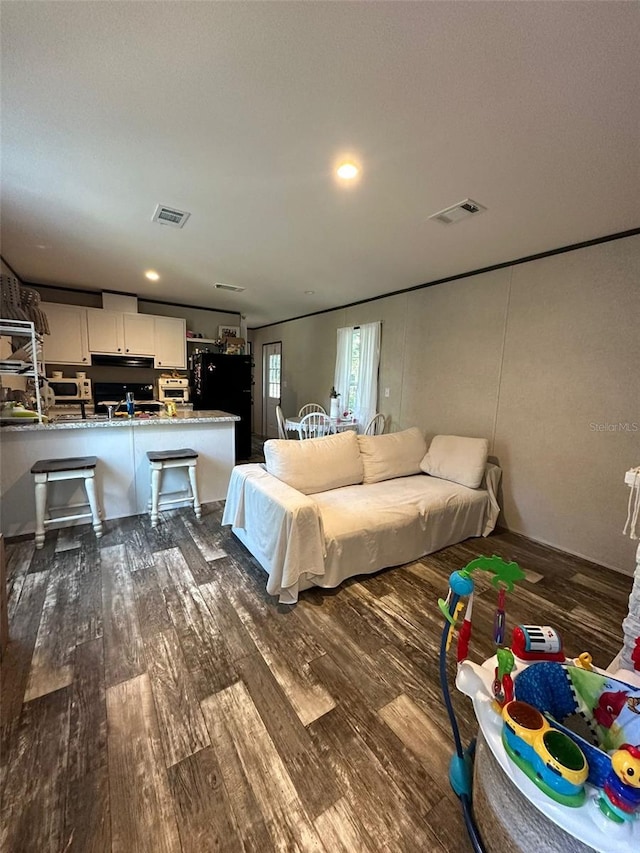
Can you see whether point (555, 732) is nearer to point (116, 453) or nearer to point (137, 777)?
point (137, 777)

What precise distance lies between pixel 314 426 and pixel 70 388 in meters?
3.38

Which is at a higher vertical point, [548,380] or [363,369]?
[363,369]

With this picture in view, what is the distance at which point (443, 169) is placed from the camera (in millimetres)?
1811

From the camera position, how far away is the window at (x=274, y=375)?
22.9 ft

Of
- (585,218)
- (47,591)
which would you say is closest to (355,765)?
(47,591)

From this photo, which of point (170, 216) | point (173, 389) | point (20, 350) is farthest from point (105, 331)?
point (170, 216)

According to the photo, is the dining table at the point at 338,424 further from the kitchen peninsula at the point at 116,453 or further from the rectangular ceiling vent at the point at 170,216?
the rectangular ceiling vent at the point at 170,216

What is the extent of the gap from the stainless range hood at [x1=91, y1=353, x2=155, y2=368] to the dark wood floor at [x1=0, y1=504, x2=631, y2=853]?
2.98 meters

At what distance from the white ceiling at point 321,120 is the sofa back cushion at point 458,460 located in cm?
174

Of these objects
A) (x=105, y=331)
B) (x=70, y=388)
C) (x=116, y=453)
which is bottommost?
(x=116, y=453)

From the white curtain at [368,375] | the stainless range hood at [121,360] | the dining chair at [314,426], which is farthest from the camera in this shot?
the stainless range hood at [121,360]

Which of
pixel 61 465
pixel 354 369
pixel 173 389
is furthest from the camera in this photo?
pixel 173 389

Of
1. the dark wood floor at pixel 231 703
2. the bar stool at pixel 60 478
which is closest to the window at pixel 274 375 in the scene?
the bar stool at pixel 60 478

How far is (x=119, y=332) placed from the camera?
15.5ft
